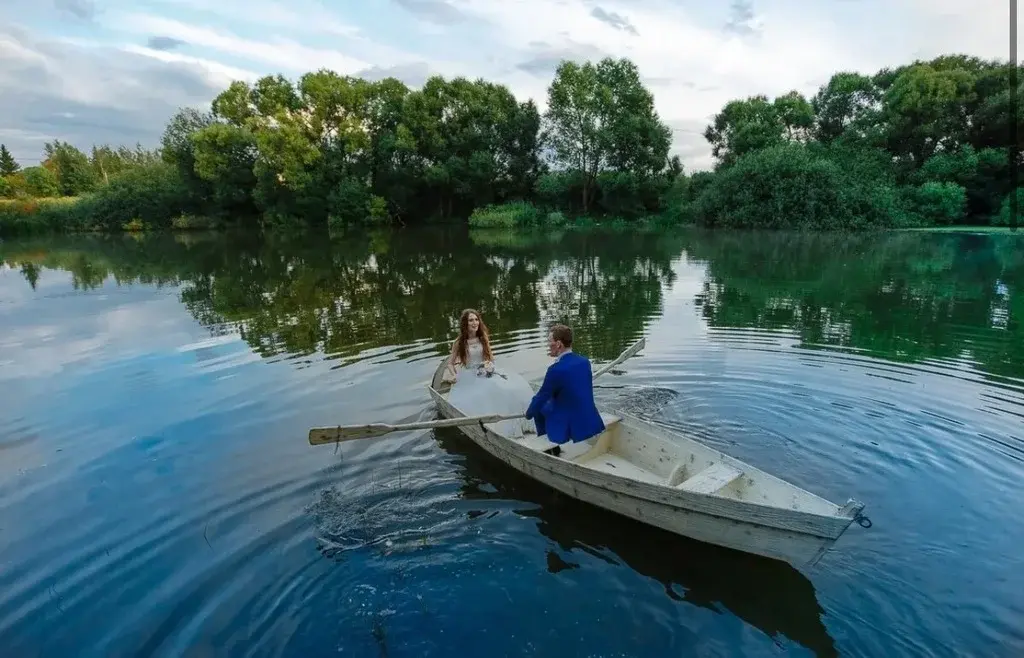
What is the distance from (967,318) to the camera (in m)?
14.0

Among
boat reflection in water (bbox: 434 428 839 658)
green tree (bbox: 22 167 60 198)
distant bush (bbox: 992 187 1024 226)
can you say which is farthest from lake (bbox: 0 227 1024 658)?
green tree (bbox: 22 167 60 198)

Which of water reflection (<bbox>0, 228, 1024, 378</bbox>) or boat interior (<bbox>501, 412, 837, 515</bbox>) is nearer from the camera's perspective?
boat interior (<bbox>501, 412, 837, 515</bbox>)

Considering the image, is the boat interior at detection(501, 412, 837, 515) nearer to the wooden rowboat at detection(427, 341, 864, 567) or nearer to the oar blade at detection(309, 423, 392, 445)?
the wooden rowboat at detection(427, 341, 864, 567)

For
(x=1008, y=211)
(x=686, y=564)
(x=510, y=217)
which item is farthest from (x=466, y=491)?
Answer: (x=510, y=217)

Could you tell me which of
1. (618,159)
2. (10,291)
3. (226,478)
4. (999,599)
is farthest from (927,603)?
(618,159)

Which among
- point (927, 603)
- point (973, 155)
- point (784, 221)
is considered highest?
point (973, 155)

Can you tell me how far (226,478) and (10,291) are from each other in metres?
21.4

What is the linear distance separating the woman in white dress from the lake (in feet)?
2.14

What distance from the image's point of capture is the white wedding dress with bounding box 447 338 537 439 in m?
7.59

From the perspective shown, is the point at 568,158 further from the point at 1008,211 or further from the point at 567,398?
the point at 567,398

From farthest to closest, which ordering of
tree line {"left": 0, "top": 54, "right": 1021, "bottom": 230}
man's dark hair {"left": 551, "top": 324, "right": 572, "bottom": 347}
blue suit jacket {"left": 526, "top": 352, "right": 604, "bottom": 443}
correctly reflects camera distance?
tree line {"left": 0, "top": 54, "right": 1021, "bottom": 230}, man's dark hair {"left": 551, "top": 324, "right": 572, "bottom": 347}, blue suit jacket {"left": 526, "top": 352, "right": 604, "bottom": 443}

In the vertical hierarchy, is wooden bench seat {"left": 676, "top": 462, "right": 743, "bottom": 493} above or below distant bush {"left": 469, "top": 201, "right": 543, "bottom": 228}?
below

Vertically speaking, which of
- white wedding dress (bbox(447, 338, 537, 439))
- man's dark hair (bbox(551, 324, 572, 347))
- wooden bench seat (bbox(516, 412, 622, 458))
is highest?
man's dark hair (bbox(551, 324, 572, 347))

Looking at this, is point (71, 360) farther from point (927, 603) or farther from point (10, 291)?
point (927, 603)
